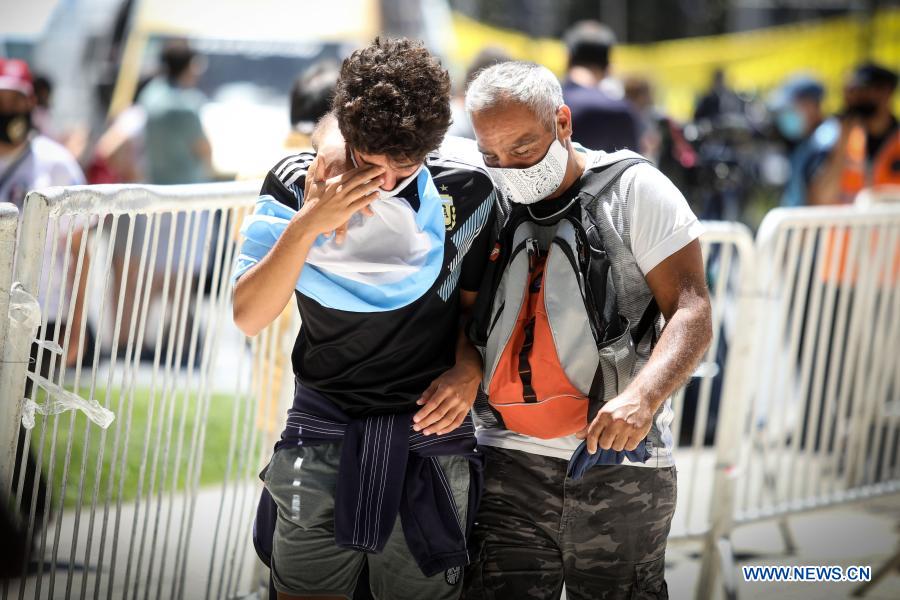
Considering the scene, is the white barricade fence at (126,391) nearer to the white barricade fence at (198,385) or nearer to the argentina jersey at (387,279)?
the white barricade fence at (198,385)

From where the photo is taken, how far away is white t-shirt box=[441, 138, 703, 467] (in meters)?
2.56

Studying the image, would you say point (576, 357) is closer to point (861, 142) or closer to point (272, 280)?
point (272, 280)

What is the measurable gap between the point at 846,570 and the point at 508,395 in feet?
8.71

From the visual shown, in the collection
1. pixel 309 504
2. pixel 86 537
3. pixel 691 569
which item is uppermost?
pixel 309 504

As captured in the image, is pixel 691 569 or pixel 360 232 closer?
pixel 360 232

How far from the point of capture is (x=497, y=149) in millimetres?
2559

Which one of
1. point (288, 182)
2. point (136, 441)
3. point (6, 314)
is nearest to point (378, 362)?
point (288, 182)

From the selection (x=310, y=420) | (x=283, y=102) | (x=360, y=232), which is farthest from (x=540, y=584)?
(x=283, y=102)

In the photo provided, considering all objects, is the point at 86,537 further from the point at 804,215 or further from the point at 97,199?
the point at 804,215

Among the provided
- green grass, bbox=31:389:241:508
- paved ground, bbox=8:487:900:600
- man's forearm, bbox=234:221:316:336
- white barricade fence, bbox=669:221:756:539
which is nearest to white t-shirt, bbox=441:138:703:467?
man's forearm, bbox=234:221:316:336

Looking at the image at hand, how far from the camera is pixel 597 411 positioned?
2613mm

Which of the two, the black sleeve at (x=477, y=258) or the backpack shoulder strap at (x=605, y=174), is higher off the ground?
the backpack shoulder strap at (x=605, y=174)

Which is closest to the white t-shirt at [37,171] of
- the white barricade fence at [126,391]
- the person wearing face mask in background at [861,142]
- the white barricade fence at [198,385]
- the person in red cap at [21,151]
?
the person in red cap at [21,151]

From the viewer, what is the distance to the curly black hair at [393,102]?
219cm
